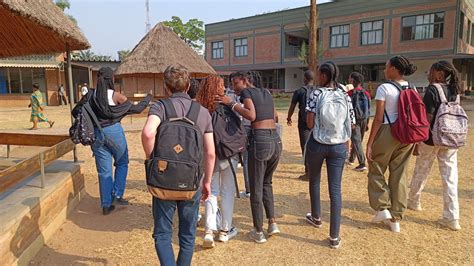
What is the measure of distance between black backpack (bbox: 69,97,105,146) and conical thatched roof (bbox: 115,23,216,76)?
430 inches

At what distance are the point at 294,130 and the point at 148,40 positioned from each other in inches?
327

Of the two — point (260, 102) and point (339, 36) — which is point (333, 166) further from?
point (339, 36)

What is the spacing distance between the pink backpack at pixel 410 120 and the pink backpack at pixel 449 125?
1.01 ft

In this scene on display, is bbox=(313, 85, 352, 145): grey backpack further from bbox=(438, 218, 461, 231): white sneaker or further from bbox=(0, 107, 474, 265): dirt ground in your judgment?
bbox=(438, 218, 461, 231): white sneaker

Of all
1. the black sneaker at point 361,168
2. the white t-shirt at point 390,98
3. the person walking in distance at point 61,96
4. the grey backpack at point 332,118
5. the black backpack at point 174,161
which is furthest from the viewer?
the person walking in distance at point 61,96

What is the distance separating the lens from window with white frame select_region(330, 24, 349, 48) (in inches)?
1128

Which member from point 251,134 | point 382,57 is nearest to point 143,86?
point 251,134

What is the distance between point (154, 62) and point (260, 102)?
12583 mm

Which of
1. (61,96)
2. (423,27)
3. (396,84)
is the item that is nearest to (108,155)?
(396,84)

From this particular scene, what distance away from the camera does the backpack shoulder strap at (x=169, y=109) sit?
262 centimetres

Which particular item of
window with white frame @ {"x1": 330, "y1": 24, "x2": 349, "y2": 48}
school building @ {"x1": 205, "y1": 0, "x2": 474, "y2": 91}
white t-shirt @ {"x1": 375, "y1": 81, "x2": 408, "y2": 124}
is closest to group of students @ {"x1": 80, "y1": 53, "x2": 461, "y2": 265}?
white t-shirt @ {"x1": 375, "y1": 81, "x2": 408, "y2": 124}

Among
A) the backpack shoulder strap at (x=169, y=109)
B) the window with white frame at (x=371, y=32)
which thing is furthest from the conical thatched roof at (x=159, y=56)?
the window with white frame at (x=371, y=32)

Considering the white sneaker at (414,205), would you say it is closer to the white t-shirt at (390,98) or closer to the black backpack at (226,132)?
the white t-shirt at (390,98)

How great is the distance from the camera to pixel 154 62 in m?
15.3
